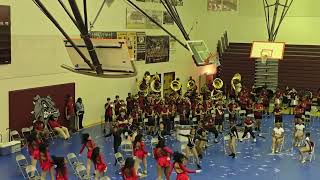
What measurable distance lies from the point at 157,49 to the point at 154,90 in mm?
3139

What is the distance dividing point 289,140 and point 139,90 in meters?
9.26

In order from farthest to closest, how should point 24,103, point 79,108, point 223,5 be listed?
point 223,5 → point 79,108 → point 24,103

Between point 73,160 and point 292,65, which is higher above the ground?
point 292,65

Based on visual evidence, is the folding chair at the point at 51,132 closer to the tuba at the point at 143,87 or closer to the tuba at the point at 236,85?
the tuba at the point at 143,87

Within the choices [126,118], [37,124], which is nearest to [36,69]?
[37,124]

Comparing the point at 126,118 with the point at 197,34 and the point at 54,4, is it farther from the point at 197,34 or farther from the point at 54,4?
the point at 197,34

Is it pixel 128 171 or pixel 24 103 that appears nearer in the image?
pixel 128 171

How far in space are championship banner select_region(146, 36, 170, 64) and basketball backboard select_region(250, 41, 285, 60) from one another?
17.7ft

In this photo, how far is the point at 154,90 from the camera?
2797cm

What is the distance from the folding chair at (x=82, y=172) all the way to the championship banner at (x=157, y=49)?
1425 cm

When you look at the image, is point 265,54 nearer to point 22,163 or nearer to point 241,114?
point 241,114

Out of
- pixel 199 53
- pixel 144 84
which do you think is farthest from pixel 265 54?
pixel 199 53

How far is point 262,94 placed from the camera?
89.4 feet

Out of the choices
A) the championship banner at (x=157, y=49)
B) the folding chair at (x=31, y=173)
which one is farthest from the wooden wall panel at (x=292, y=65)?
the folding chair at (x=31, y=173)
